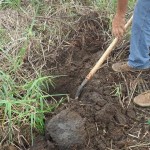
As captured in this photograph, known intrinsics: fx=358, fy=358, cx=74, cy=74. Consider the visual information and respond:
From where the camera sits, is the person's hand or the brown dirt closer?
the brown dirt

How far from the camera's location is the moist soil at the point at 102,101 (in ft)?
8.87

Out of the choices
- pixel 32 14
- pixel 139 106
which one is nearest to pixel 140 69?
pixel 139 106

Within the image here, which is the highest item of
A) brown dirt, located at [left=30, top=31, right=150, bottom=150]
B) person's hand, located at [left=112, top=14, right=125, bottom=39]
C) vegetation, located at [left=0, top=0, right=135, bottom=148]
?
person's hand, located at [left=112, top=14, right=125, bottom=39]

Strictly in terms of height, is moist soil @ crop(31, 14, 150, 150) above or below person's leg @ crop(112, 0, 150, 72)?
below

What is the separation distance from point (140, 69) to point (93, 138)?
86cm

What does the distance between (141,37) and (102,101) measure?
63 centimetres

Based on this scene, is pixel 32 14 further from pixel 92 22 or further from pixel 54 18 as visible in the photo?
pixel 92 22

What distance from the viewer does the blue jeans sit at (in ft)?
9.48

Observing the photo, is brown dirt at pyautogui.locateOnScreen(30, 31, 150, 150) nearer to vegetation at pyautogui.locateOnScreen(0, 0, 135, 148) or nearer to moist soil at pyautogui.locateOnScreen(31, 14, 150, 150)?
→ moist soil at pyautogui.locateOnScreen(31, 14, 150, 150)

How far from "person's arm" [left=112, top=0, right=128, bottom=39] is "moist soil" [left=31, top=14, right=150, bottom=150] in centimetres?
46

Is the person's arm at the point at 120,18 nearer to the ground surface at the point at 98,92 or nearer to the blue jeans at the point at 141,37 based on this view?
the blue jeans at the point at 141,37

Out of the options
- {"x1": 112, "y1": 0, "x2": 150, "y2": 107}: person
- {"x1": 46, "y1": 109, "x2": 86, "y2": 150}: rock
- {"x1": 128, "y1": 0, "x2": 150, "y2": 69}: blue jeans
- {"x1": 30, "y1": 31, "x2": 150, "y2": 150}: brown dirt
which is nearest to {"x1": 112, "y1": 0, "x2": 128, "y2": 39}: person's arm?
{"x1": 112, "y1": 0, "x2": 150, "y2": 107}: person

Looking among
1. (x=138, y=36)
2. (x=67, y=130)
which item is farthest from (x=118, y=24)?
(x=67, y=130)

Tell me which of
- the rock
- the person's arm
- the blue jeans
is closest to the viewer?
the rock
